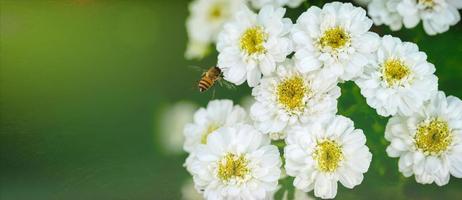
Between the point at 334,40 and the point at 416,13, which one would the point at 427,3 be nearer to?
the point at 416,13

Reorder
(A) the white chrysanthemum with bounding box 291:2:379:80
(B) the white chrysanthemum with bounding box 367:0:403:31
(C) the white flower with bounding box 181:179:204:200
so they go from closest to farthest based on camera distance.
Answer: (A) the white chrysanthemum with bounding box 291:2:379:80 < (B) the white chrysanthemum with bounding box 367:0:403:31 < (C) the white flower with bounding box 181:179:204:200

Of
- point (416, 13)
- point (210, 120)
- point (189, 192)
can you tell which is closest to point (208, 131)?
point (210, 120)

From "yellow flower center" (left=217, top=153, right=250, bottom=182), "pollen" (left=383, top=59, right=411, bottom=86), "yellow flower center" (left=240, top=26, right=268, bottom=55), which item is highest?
"yellow flower center" (left=240, top=26, right=268, bottom=55)

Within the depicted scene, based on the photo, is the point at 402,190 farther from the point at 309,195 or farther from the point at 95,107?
the point at 95,107

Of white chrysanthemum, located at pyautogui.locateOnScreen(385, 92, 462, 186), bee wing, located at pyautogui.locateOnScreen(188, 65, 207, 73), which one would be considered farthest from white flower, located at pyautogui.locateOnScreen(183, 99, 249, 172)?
white chrysanthemum, located at pyautogui.locateOnScreen(385, 92, 462, 186)

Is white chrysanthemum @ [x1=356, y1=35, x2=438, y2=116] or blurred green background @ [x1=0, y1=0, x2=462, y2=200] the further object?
blurred green background @ [x1=0, y1=0, x2=462, y2=200]

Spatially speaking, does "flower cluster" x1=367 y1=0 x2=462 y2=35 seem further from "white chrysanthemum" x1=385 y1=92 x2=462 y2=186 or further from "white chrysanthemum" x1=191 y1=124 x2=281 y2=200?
"white chrysanthemum" x1=191 y1=124 x2=281 y2=200

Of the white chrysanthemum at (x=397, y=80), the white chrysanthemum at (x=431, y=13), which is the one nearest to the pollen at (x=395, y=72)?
the white chrysanthemum at (x=397, y=80)
